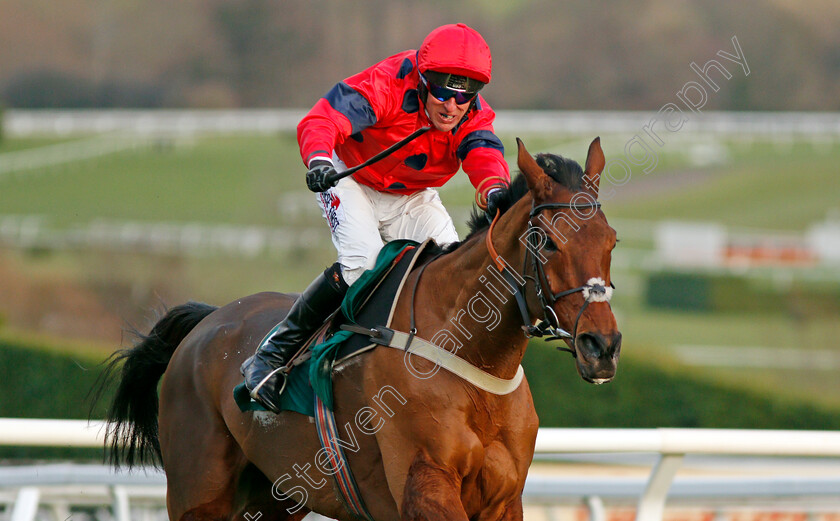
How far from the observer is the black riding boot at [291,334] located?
3539 mm

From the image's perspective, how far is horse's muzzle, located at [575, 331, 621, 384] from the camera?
8.68 ft

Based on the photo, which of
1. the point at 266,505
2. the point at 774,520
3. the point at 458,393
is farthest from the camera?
the point at 774,520

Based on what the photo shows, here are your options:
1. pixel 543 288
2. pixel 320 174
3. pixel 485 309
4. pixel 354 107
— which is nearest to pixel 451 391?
pixel 485 309

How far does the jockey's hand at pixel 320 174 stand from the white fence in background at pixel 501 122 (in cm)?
3034

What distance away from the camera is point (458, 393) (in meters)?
3.12

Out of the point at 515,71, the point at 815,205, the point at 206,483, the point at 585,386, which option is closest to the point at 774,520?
the point at 206,483

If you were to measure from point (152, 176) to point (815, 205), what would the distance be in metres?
21.1

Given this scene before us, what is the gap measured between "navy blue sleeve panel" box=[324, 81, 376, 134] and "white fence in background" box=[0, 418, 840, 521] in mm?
1582

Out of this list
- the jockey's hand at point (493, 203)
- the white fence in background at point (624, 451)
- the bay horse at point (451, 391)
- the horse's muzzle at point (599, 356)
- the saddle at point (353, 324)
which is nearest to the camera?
the horse's muzzle at point (599, 356)

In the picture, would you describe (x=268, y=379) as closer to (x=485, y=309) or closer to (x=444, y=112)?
(x=485, y=309)

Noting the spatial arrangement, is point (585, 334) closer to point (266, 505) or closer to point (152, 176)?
point (266, 505)

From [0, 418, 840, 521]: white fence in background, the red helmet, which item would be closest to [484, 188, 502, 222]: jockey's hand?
the red helmet

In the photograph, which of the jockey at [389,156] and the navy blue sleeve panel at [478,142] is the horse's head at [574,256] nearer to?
the jockey at [389,156]

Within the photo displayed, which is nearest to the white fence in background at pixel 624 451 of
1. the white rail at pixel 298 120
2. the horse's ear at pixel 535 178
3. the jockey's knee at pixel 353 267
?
the jockey's knee at pixel 353 267
